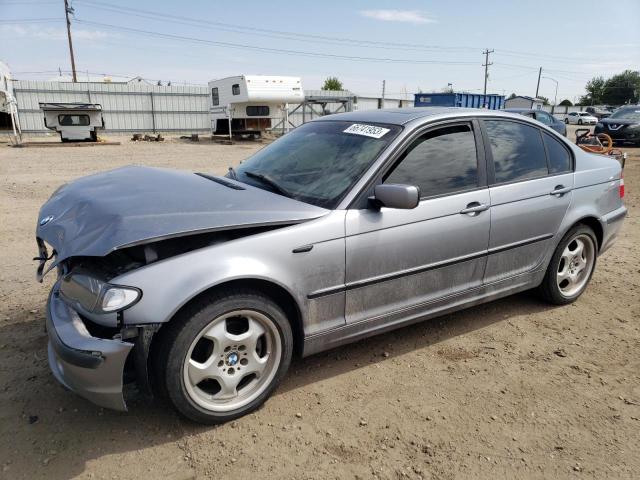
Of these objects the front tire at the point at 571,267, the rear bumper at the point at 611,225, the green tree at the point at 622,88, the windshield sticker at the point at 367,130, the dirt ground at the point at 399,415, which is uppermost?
the green tree at the point at 622,88

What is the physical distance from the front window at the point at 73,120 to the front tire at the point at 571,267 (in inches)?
784

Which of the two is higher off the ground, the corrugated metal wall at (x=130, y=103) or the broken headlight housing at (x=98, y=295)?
the corrugated metal wall at (x=130, y=103)

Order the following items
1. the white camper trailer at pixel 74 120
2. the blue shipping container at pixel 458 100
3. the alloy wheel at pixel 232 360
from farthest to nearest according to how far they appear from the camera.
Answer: the blue shipping container at pixel 458 100 < the white camper trailer at pixel 74 120 < the alloy wheel at pixel 232 360

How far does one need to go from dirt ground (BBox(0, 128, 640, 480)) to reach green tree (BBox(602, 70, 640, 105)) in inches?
3808

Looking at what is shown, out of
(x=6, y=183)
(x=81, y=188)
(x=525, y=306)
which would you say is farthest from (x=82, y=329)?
(x=6, y=183)

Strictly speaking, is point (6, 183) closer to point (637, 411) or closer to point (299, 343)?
point (299, 343)

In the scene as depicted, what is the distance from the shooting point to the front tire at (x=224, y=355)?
94.9 inches

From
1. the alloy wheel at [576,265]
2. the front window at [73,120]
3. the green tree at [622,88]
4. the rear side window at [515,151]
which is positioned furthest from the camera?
the green tree at [622,88]

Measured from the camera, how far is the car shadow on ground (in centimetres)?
240

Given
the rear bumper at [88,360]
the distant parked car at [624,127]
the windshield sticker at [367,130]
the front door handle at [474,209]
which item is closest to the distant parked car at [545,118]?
the distant parked car at [624,127]

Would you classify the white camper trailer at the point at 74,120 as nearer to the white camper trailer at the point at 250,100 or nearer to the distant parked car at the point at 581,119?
the white camper trailer at the point at 250,100

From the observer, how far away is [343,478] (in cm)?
230

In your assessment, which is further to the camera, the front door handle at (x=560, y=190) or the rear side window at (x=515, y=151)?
the front door handle at (x=560, y=190)

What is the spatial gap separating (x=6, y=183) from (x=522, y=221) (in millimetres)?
10150
